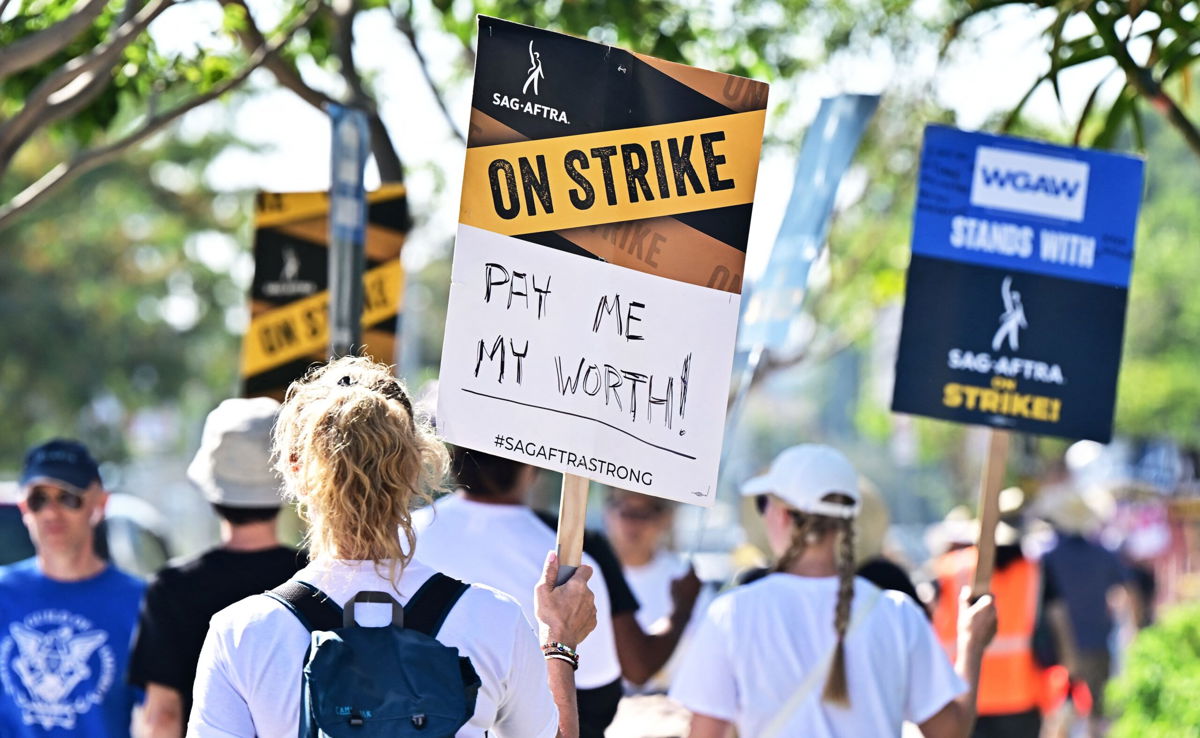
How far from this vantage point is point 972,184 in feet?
15.1

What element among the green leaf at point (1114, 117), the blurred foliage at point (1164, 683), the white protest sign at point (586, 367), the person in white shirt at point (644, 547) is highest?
the green leaf at point (1114, 117)

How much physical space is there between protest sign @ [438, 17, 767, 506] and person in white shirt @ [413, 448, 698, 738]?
1044mm

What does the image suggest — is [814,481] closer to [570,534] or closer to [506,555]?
[506,555]

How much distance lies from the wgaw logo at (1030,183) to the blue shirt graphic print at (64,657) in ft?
9.60

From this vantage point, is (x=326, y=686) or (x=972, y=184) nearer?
(x=326, y=686)

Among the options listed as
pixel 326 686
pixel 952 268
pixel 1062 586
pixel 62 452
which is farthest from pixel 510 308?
pixel 1062 586

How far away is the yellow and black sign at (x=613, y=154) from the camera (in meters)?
3.11

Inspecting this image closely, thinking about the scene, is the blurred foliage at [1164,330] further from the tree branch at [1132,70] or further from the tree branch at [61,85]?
the tree branch at [61,85]

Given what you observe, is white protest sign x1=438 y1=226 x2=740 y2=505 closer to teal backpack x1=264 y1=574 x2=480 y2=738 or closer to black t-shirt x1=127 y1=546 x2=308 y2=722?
teal backpack x1=264 y1=574 x2=480 y2=738

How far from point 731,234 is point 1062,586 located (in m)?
6.95

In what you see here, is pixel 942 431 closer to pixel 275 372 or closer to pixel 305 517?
pixel 275 372

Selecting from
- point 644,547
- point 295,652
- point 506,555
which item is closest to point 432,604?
point 295,652

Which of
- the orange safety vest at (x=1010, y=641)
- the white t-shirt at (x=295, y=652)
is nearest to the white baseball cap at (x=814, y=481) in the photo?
the white t-shirt at (x=295, y=652)

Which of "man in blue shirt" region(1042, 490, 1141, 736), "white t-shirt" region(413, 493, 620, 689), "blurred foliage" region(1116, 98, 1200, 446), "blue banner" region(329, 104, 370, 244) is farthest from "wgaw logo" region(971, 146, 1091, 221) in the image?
"blurred foliage" region(1116, 98, 1200, 446)
